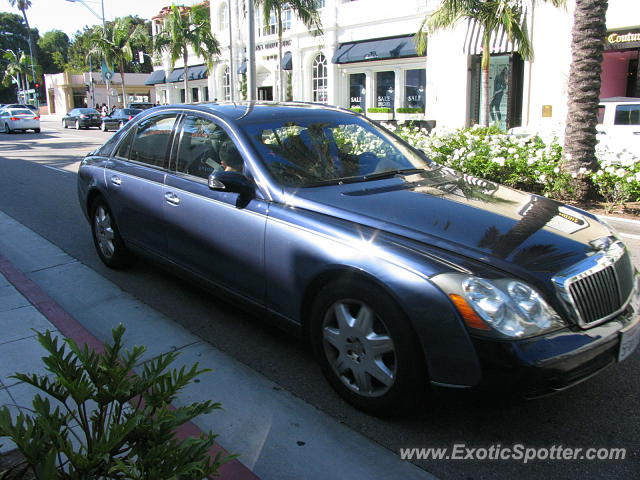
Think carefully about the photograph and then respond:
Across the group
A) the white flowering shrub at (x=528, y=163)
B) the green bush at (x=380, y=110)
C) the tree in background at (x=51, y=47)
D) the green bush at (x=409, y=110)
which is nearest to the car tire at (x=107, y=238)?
the white flowering shrub at (x=528, y=163)

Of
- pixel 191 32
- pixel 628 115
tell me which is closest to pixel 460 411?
pixel 628 115

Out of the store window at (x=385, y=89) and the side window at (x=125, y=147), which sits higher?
the store window at (x=385, y=89)

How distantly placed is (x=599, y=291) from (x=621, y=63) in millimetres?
19993

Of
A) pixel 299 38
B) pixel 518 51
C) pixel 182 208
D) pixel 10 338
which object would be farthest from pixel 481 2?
pixel 10 338

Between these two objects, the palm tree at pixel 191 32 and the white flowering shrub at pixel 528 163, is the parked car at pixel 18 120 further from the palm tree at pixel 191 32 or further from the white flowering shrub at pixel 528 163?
the white flowering shrub at pixel 528 163

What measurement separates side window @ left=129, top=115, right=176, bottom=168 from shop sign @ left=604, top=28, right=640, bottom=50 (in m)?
16.9

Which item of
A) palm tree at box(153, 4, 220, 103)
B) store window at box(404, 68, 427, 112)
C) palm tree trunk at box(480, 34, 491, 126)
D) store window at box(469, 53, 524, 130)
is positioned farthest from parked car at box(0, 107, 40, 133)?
palm tree trunk at box(480, 34, 491, 126)

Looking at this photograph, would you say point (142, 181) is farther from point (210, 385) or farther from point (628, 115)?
point (628, 115)

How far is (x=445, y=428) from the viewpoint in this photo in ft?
10.1

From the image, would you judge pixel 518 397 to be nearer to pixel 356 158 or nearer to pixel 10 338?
pixel 356 158

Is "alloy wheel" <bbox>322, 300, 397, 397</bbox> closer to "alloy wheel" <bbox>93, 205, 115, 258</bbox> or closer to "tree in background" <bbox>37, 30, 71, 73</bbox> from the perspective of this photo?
"alloy wheel" <bbox>93, 205, 115, 258</bbox>

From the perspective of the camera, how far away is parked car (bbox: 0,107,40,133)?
3117 cm

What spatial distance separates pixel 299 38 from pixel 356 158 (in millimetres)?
27297

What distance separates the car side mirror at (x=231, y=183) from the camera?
3.71 m
